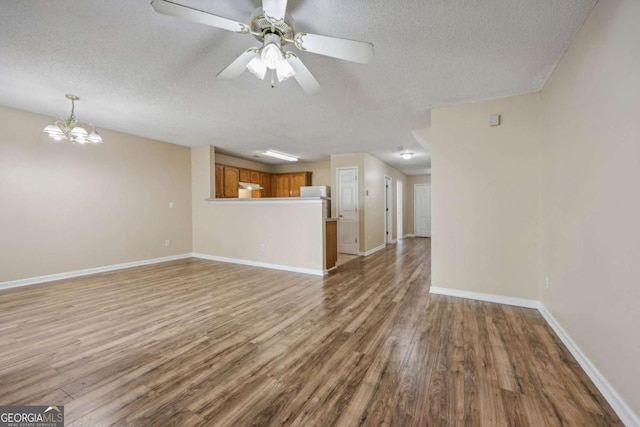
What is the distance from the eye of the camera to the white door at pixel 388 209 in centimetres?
748

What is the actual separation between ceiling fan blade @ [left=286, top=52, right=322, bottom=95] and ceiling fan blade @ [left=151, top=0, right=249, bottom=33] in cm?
35

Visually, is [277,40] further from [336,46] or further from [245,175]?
[245,175]

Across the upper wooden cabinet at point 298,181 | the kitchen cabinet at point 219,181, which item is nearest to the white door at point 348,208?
the upper wooden cabinet at point 298,181

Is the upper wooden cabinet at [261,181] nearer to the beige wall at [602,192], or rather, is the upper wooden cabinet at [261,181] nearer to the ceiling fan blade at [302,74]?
the ceiling fan blade at [302,74]

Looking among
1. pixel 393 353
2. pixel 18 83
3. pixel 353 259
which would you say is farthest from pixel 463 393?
pixel 18 83

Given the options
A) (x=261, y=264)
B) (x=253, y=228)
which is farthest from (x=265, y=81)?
(x=261, y=264)

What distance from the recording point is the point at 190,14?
1.34m

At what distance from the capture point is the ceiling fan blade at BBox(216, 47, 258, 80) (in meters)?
1.70

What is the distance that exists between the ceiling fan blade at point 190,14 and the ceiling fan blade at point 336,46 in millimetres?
355

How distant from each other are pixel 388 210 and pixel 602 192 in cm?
636

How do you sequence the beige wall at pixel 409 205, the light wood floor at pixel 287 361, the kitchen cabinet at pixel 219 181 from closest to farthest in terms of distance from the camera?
the light wood floor at pixel 287 361 < the kitchen cabinet at pixel 219 181 < the beige wall at pixel 409 205

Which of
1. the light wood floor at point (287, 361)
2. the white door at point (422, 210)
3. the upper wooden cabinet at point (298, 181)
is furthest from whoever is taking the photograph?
the white door at point (422, 210)

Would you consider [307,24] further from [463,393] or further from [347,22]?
[463,393]

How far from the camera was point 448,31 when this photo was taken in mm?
1853
